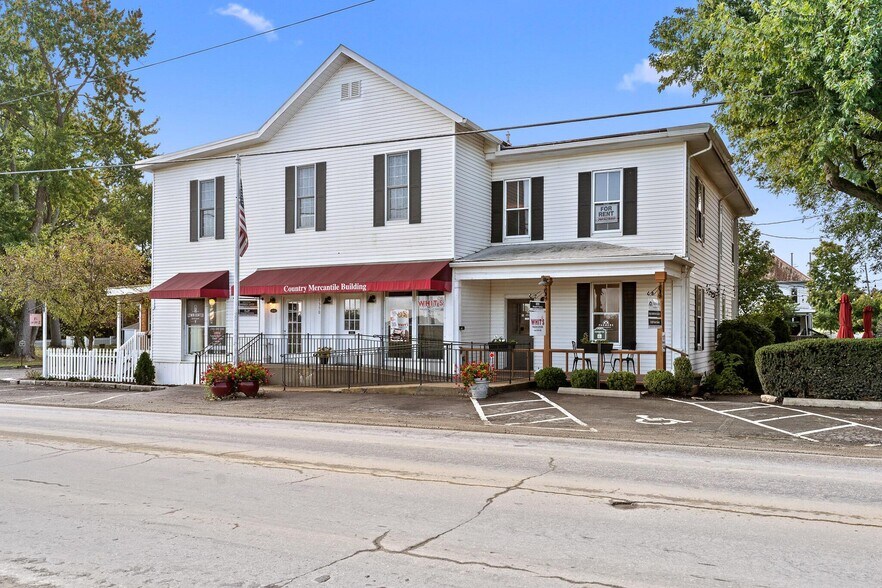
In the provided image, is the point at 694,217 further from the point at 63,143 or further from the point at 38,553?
the point at 63,143

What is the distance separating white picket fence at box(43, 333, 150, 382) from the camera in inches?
941

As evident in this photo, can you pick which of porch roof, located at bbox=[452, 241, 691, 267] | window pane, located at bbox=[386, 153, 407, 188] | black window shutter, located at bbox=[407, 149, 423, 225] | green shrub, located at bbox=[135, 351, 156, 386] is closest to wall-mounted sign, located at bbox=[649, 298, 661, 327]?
porch roof, located at bbox=[452, 241, 691, 267]

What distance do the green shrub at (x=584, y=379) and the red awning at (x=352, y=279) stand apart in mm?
4437

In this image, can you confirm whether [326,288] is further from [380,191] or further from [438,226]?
[438,226]

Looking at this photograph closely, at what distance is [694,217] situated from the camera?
66.5 ft

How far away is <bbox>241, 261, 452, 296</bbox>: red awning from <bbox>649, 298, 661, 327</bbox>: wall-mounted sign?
18.1 ft

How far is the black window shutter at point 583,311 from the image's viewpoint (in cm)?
2014

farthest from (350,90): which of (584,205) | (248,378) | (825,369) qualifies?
(825,369)

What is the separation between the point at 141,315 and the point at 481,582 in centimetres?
2570

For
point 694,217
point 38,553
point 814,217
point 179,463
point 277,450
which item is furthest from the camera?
point 814,217

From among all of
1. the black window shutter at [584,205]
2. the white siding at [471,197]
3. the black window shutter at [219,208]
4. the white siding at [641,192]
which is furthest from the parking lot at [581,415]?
the black window shutter at [219,208]

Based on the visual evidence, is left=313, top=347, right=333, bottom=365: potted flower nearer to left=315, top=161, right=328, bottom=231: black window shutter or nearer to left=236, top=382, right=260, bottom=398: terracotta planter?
left=236, top=382, right=260, bottom=398: terracotta planter

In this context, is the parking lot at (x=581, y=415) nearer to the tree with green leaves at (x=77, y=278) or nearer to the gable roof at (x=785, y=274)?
the tree with green leaves at (x=77, y=278)

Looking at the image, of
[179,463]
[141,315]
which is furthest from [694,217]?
A: [141,315]
